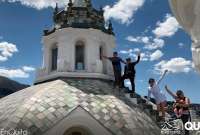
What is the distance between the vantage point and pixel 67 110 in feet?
43.6

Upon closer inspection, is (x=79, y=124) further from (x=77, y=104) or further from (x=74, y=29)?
(x=74, y=29)

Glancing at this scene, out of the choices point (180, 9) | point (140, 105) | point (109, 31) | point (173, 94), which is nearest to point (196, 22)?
point (180, 9)

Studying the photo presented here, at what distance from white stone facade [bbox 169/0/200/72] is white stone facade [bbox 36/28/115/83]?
41.5ft

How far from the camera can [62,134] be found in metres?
13.0

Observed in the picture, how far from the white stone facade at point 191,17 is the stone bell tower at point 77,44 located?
12.6 metres

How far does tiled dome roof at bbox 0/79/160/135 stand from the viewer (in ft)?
42.5

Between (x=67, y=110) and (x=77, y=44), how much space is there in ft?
14.0

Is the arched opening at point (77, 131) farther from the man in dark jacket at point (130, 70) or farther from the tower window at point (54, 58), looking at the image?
the tower window at point (54, 58)

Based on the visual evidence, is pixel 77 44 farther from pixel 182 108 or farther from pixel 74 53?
pixel 182 108

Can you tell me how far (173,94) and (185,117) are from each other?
0.50 m

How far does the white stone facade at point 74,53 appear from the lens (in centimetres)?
1627
